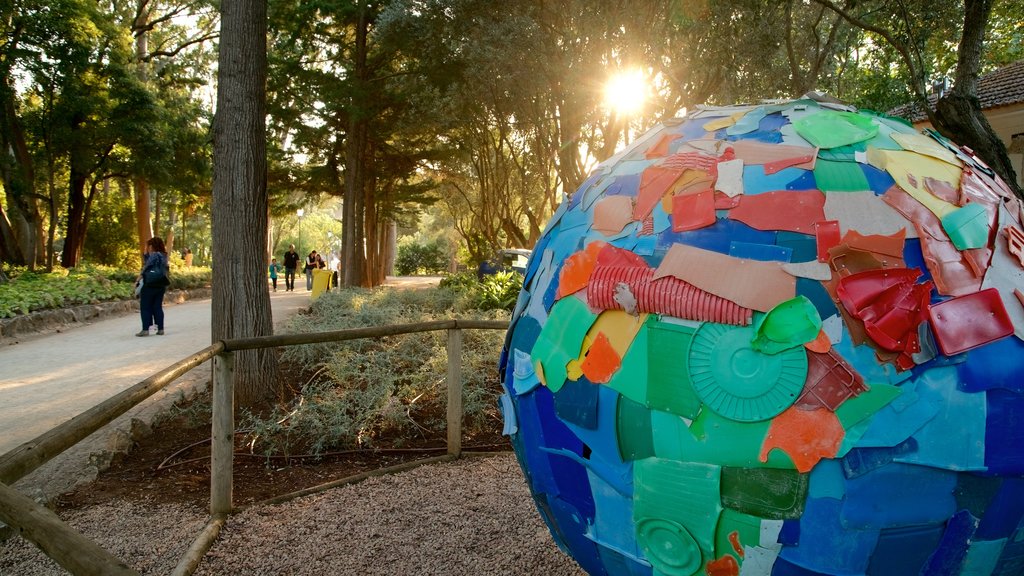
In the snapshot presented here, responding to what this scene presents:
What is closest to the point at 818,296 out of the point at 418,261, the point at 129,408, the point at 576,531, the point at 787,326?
the point at 787,326

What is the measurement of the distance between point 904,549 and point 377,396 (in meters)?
4.94

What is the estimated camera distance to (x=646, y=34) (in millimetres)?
12688

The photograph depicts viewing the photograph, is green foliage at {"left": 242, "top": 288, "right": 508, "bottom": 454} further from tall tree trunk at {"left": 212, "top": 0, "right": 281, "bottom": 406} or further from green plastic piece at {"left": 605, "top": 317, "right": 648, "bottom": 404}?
green plastic piece at {"left": 605, "top": 317, "right": 648, "bottom": 404}

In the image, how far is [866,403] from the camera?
1.67 metres

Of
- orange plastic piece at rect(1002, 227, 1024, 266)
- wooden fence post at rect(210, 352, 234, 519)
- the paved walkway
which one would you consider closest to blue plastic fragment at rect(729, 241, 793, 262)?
orange plastic piece at rect(1002, 227, 1024, 266)

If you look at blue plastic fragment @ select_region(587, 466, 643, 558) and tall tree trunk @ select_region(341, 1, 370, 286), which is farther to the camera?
tall tree trunk @ select_region(341, 1, 370, 286)

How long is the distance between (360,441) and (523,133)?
14.5 meters

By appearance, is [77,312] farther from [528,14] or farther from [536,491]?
[536,491]

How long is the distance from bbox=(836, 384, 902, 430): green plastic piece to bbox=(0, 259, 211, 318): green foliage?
13.1 m

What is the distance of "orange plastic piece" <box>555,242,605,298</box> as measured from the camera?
208 cm

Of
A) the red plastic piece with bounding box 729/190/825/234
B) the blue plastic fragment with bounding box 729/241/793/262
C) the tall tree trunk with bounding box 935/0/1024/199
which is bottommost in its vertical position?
the blue plastic fragment with bounding box 729/241/793/262

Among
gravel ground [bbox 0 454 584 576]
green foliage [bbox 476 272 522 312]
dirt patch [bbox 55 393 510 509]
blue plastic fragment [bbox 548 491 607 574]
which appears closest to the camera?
blue plastic fragment [bbox 548 491 607 574]

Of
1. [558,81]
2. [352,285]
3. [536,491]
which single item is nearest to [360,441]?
[536,491]

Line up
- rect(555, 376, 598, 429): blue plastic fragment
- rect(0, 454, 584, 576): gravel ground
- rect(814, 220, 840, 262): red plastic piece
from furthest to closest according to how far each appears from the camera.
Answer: rect(0, 454, 584, 576): gravel ground
rect(555, 376, 598, 429): blue plastic fragment
rect(814, 220, 840, 262): red plastic piece
